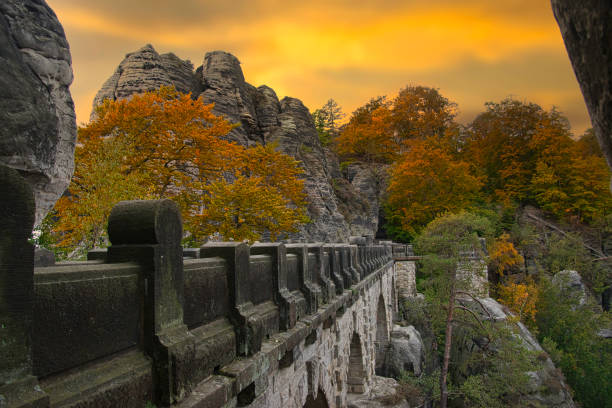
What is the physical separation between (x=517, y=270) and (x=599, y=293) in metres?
5.74

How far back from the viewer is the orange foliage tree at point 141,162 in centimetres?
976

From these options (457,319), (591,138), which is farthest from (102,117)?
(591,138)

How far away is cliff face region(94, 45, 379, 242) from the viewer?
18859 millimetres

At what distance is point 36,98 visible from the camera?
512cm

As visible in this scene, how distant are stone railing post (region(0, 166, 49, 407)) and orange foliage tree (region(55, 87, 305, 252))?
29.0ft

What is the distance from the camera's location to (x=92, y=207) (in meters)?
9.54

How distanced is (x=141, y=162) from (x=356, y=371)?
10596 mm

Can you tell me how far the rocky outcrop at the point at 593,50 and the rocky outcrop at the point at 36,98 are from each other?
5398mm

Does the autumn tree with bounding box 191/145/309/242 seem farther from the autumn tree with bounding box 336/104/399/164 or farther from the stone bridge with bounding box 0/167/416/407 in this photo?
the autumn tree with bounding box 336/104/399/164

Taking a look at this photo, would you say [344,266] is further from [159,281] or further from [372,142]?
[372,142]

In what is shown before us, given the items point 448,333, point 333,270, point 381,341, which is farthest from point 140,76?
point 448,333

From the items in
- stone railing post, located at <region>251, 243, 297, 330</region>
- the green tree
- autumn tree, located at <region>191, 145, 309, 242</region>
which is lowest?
the green tree

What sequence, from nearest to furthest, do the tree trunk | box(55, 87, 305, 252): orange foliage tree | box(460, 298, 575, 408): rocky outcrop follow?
box(55, 87, 305, 252): orange foliage tree → the tree trunk → box(460, 298, 575, 408): rocky outcrop

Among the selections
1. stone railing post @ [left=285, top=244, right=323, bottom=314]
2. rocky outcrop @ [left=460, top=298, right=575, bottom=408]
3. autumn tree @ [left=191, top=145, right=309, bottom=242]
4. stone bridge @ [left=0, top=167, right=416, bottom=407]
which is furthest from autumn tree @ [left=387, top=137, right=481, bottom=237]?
stone bridge @ [left=0, top=167, right=416, bottom=407]
